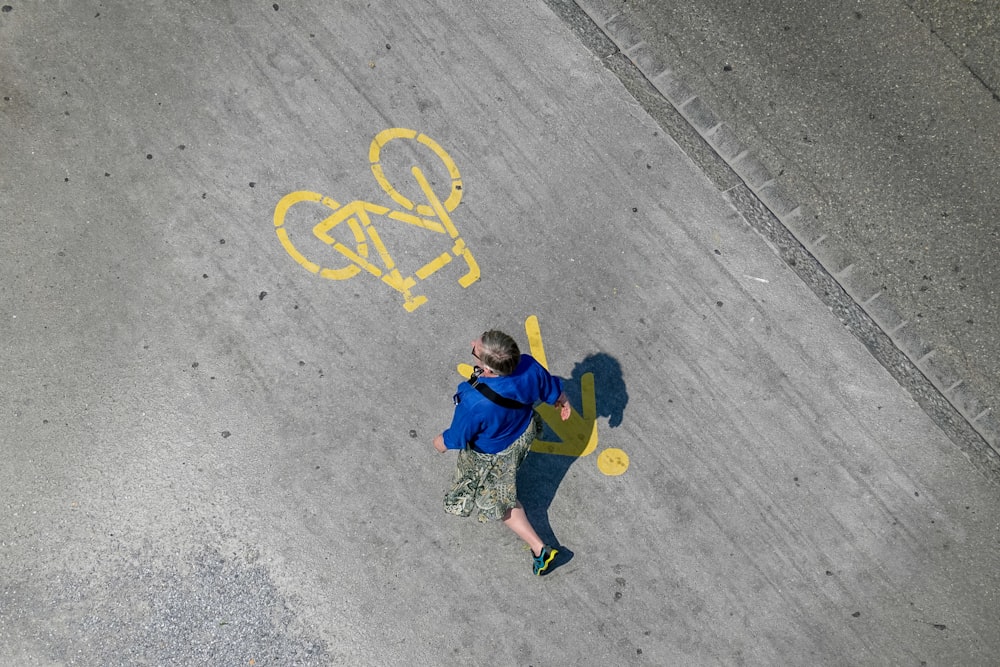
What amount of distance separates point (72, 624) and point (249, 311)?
248 cm

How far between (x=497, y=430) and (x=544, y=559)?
1.26m

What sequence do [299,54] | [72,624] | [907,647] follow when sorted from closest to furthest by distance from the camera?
1. [72,624]
2. [907,647]
3. [299,54]

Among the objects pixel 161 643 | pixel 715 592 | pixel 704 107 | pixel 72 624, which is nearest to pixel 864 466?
pixel 715 592

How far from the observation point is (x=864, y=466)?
19.0 feet

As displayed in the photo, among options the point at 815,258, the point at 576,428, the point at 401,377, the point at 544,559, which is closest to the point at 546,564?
the point at 544,559

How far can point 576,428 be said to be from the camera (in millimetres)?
5738

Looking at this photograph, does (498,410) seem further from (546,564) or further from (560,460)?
(546,564)

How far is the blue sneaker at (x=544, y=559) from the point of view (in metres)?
5.34

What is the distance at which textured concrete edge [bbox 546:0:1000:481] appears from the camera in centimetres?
595

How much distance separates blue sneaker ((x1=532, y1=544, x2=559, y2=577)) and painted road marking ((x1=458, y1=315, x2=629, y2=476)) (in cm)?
72

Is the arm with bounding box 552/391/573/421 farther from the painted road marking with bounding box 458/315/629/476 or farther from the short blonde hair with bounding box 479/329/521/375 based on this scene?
the painted road marking with bounding box 458/315/629/476

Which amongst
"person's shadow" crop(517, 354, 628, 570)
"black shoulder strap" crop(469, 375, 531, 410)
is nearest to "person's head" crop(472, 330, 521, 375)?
"black shoulder strap" crop(469, 375, 531, 410)

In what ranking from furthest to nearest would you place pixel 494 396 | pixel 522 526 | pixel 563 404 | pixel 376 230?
pixel 376 230, pixel 522 526, pixel 563 404, pixel 494 396

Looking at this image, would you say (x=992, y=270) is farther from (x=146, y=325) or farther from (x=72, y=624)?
(x=72, y=624)
